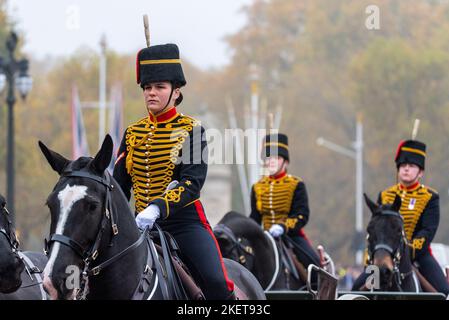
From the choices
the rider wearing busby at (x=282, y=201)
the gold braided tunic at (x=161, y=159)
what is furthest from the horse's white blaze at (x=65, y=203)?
the rider wearing busby at (x=282, y=201)

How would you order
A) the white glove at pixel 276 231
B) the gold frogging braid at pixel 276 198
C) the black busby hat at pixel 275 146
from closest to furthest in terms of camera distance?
1. the white glove at pixel 276 231
2. the gold frogging braid at pixel 276 198
3. the black busby hat at pixel 275 146

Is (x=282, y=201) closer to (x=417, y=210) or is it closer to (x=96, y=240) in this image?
(x=417, y=210)

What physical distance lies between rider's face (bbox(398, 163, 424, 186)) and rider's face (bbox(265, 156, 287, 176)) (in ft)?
6.09

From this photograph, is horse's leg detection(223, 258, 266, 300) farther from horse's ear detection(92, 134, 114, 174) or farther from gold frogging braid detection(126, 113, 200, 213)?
horse's ear detection(92, 134, 114, 174)

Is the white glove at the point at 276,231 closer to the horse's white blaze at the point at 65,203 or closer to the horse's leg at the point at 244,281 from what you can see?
the horse's leg at the point at 244,281

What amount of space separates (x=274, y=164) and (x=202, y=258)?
690cm

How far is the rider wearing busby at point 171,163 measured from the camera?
8195 mm

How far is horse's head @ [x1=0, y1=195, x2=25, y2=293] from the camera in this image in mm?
8953

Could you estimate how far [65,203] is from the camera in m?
6.88

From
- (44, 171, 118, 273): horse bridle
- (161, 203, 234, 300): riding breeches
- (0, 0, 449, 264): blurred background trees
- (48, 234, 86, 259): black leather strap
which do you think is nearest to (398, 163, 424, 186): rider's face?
(161, 203, 234, 300): riding breeches

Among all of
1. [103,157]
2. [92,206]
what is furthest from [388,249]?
[92,206]

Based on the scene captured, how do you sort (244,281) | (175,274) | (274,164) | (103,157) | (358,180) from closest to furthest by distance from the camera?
(103,157), (175,274), (244,281), (274,164), (358,180)

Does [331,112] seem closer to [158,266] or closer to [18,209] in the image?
[18,209]
